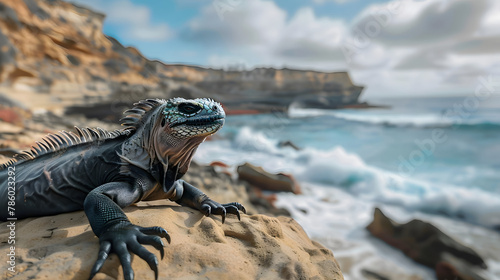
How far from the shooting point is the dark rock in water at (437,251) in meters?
6.06

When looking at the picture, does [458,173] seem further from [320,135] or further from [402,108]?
[402,108]

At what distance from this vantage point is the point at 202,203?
2.83 metres

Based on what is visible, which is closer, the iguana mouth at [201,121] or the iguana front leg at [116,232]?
the iguana front leg at [116,232]

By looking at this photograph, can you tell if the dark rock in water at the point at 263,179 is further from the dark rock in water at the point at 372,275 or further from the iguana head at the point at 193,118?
the iguana head at the point at 193,118

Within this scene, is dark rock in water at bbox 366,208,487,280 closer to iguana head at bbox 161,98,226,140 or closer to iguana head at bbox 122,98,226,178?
iguana head at bbox 122,98,226,178

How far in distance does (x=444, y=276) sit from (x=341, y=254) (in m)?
1.95

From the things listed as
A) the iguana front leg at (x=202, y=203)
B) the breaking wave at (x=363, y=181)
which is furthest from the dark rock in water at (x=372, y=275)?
the breaking wave at (x=363, y=181)

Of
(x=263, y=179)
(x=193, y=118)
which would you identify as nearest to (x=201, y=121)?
(x=193, y=118)

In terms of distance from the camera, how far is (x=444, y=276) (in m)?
6.03

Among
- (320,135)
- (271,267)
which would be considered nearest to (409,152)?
(320,135)

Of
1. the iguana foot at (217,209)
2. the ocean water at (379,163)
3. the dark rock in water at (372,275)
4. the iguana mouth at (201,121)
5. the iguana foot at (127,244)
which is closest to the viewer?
the iguana foot at (127,244)

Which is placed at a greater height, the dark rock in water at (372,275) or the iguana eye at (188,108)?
the iguana eye at (188,108)

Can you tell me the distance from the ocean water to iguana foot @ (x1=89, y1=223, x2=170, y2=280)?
17.1 feet

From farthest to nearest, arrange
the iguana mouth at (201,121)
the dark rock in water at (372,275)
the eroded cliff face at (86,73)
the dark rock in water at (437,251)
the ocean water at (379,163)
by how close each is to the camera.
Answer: the eroded cliff face at (86,73), the ocean water at (379,163), the dark rock in water at (437,251), the dark rock in water at (372,275), the iguana mouth at (201,121)
